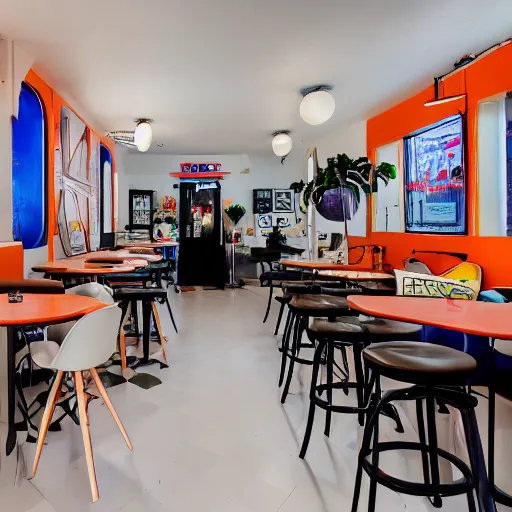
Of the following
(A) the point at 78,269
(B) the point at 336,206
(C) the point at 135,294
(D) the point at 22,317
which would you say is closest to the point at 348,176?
(B) the point at 336,206

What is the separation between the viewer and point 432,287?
299cm

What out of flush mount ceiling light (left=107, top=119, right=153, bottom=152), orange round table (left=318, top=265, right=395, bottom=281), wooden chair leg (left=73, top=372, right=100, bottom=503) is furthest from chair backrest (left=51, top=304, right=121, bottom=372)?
flush mount ceiling light (left=107, top=119, right=153, bottom=152)

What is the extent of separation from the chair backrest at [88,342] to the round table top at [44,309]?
117 mm

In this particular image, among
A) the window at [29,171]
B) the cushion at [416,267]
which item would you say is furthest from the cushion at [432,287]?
the window at [29,171]

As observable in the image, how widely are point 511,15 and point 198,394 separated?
3541 millimetres

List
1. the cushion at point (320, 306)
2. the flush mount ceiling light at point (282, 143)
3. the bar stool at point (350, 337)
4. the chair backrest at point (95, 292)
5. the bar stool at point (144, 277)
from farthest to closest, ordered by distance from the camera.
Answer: the flush mount ceiling light at point (282, 143) < the bar stool at point (144, 277) < the chair backrest at point (95, 292) < the cushion at point (320, 306) < the bar stool at point (350, 337)

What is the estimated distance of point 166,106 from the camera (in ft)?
16.3

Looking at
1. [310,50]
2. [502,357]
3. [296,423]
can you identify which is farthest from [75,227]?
[502,357]

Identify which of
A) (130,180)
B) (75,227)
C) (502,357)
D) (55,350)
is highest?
(130,180)

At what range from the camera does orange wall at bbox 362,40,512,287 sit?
3346mm

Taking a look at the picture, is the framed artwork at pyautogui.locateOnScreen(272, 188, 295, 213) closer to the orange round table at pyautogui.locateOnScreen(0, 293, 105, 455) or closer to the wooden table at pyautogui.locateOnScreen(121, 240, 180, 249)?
the wooden table at pyautogui.locateOnScreen(121, 240, 180, 249)

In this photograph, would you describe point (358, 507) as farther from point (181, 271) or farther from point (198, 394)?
point (181, 271)

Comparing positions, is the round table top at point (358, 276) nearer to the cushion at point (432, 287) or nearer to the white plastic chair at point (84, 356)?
the cushion at point (432, 287)

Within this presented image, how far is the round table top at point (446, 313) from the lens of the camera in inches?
57.1
